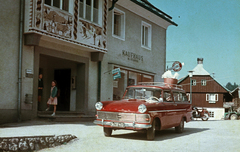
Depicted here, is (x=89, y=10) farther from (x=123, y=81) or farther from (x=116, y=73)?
(x=123, y=81)

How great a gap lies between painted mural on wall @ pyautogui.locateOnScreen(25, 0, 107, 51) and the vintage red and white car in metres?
4.57

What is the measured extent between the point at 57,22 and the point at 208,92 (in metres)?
48.7

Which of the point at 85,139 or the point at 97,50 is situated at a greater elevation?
the point at 97,50

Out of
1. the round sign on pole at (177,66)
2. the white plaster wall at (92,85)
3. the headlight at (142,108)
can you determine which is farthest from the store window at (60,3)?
the round sign on pole at (177,66)

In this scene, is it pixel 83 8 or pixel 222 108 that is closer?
pixel 83 8

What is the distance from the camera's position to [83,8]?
1546cm

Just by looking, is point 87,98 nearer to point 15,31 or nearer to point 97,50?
point 97,50

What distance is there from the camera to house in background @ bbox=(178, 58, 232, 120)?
56781mm

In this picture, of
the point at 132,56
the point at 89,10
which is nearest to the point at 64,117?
the point at 89,10

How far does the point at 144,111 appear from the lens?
895 centimetres

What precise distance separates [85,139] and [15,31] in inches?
232

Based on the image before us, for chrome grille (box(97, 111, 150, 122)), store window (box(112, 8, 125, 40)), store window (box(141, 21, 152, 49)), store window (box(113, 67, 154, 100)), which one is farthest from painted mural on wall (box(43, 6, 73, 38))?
store window (box(141, 21, 152, 49))

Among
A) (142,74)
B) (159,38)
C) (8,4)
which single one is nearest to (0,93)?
(8,4)

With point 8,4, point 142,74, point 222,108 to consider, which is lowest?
point 222,108
